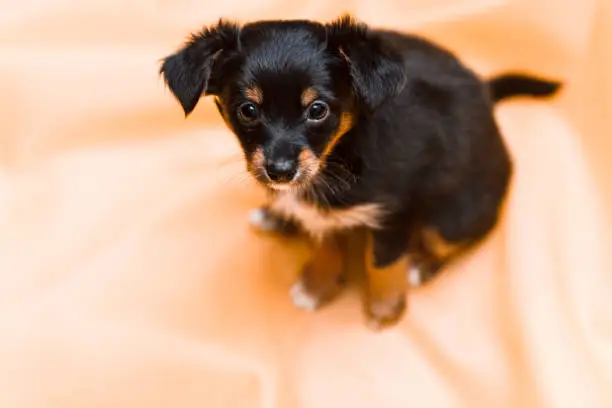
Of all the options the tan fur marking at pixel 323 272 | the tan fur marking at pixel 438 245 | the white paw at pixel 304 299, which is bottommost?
the white paw at pixel 304 299

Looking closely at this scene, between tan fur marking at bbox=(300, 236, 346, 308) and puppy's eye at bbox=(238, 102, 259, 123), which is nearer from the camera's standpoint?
puppy's eye at bbox=(238, 102, 259, 123)

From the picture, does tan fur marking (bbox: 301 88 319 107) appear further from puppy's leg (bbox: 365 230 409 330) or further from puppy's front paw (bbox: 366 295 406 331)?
puppy's front paw (bbox: 366 295 406 331)

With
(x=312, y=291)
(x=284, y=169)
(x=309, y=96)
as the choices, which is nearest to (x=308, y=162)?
(x=284, y=169)

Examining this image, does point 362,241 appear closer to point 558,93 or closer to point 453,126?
point 453,126

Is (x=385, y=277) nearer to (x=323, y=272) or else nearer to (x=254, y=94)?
(x=323, y=272)

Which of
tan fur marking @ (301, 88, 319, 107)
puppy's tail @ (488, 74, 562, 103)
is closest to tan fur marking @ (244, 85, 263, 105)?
tan fur marking @ (301, 88, 319, 107)

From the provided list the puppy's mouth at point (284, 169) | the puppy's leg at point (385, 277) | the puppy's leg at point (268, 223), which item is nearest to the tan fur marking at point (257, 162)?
the puppy's mouth at point (284, 169)

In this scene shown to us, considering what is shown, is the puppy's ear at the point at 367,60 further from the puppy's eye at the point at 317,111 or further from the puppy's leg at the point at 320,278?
the puppy's leg at the point at 320,278
